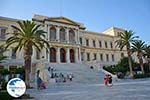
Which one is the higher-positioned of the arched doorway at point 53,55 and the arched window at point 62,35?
the arched window at point 62,35

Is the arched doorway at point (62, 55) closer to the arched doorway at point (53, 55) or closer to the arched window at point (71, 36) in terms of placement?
the arched doorway at point (53, 55)

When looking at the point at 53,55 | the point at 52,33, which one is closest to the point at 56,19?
the point at 52,33

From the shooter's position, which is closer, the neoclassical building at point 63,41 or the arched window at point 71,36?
the neoclassical building at point 63,41

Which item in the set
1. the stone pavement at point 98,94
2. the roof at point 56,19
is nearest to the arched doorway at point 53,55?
the roof at point 56,19

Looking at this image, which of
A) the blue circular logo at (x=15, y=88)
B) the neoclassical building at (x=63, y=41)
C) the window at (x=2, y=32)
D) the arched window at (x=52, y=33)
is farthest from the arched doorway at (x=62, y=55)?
the blue circular logo at (x=15, y=88)

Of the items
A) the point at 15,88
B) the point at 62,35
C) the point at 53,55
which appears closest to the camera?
the point at 15,88

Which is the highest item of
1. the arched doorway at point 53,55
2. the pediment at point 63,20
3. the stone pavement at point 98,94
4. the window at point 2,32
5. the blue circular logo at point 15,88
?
the pediment at point 63,20

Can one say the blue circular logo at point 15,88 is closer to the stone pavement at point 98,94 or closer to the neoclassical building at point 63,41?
the stone pavement at point 98,94

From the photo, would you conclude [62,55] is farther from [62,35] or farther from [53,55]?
[62,35]

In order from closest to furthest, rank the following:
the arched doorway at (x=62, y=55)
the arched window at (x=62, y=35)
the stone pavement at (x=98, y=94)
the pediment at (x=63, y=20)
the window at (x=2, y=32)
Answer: the stone pavement at (x=98, y=94) → the window at (x=2, y=32) → the pediment at (x=63, y=20) → the arched doorway at (x=62, y=55) → the arched window at (x=62, y=35)

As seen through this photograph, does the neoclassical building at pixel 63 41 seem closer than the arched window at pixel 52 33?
Yes

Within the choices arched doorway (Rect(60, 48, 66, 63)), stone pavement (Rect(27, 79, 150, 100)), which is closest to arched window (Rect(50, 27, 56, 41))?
arched doorway (Rect(60, 48, 66, 63))

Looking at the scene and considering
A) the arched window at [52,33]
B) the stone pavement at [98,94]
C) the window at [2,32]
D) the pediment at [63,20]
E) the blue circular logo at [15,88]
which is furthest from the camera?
the pediment at [63,20]

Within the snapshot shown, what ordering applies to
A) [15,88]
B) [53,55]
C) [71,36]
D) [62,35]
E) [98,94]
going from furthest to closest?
[71,36], [62,35], [53,55], [98,94], [15,88]
